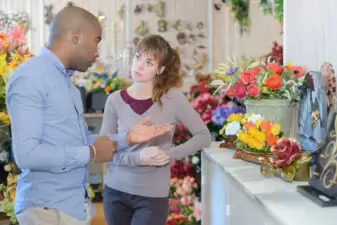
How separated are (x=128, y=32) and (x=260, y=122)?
4180mm

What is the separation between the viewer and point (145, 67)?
2.28 meters

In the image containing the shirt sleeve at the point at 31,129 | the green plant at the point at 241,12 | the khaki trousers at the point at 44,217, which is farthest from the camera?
the green plant at the point at 241,12

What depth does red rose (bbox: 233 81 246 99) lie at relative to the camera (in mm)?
1994

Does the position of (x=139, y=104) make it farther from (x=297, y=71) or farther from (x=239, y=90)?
(x=297, y=71)

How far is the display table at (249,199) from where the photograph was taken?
1150mm

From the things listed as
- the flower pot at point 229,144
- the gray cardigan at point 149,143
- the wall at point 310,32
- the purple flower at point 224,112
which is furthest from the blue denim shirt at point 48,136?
the purple flower at point 224,112

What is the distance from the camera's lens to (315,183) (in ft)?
4.33

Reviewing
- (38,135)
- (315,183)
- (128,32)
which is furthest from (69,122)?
(128,32)

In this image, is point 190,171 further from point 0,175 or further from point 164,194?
point 0,175

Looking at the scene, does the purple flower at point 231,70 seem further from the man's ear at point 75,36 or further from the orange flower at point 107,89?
the orange flower at point 107,89

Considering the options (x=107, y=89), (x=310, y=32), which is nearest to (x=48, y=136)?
(x=310, y=32)

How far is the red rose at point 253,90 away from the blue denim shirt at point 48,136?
0.69 m

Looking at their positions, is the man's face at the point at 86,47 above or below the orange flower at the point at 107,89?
above

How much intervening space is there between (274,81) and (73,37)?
2.61ft
